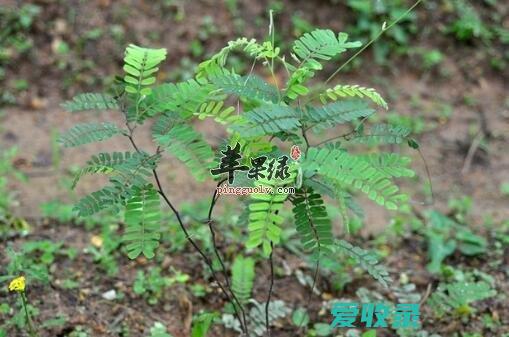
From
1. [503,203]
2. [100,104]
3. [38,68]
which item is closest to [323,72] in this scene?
[503,203]

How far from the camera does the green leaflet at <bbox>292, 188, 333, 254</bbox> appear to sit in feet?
7.79

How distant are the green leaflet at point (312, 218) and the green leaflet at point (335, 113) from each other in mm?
288

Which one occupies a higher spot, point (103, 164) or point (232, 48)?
point (232, 48)

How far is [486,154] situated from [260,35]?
2344mm

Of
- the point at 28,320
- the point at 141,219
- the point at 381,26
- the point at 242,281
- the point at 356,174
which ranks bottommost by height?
the point at 28,320

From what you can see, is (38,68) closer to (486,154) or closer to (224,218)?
(224,218)

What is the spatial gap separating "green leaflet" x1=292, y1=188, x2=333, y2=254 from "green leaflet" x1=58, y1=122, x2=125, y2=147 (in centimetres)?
72

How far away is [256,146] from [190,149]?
0.24 metres

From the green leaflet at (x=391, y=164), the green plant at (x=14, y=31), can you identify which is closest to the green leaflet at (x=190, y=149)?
the green leaflet at (x=391, y=164)

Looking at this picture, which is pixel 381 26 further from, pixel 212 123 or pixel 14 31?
pixel 14 31

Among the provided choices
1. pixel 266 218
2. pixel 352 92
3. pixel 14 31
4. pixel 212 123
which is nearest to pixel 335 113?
pixel 352 92

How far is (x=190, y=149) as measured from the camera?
236 cm

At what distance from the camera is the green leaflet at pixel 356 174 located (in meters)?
2.20

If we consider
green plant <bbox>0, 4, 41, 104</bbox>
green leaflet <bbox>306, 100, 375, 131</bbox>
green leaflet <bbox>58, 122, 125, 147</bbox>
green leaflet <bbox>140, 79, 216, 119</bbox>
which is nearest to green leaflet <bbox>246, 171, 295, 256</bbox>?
green leaflet <bbox>306, 100, 375, 131</bbox>
